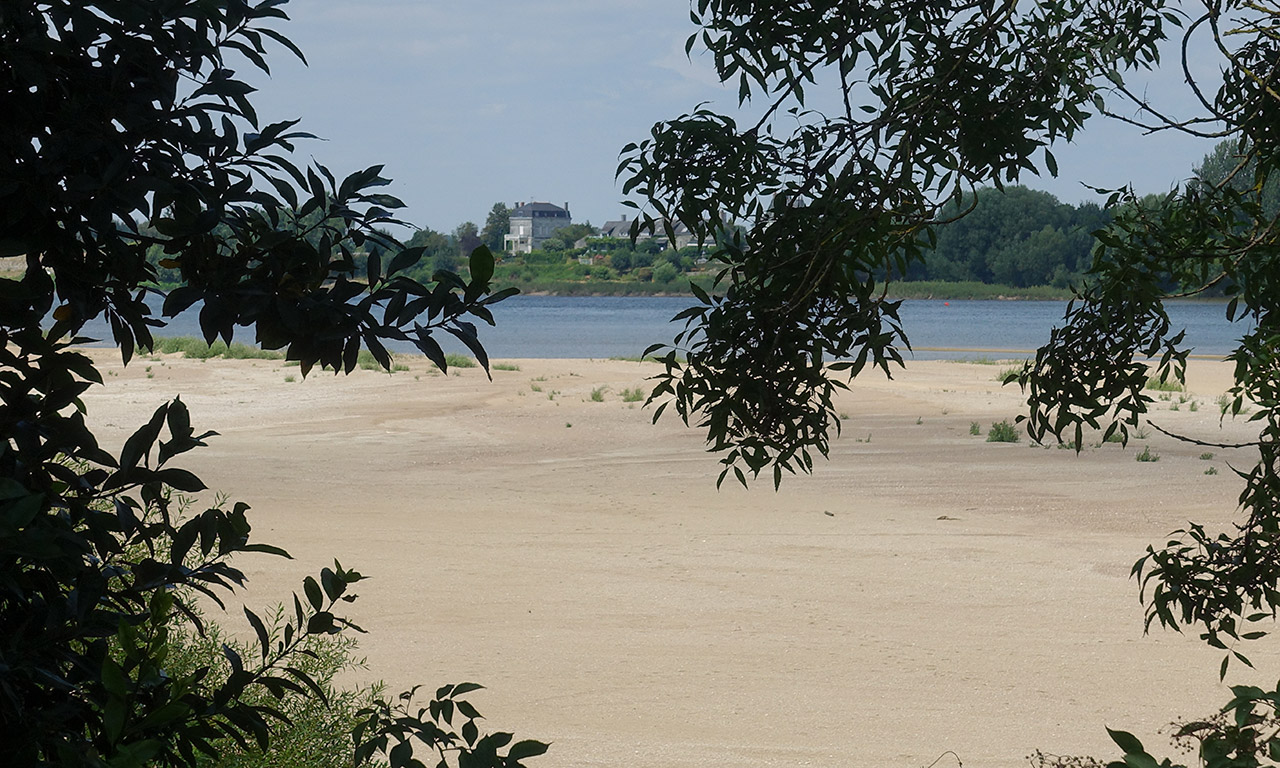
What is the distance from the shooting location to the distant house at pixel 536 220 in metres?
137

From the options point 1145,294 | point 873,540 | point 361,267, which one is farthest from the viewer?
point 873,540

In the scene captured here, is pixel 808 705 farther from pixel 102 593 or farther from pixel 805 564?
pixel 102 593

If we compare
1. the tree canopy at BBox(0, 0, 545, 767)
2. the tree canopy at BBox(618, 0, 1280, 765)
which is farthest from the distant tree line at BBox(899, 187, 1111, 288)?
the tree canopy at BBox(0, 0, 545, 767)

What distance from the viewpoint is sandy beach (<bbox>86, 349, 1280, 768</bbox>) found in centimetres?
558

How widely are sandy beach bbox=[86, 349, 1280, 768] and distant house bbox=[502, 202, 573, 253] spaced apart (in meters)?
121

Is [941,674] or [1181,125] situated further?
[941,674]

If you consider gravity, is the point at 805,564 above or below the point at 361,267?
below

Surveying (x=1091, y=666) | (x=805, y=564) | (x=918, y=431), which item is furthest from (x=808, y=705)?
(x=918, y=431)

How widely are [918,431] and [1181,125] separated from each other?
14413 millimetres

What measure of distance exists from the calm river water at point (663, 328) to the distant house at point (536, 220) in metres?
27.9

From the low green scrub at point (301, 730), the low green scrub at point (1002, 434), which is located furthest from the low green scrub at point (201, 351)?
the low green scrub at point (301, 730)

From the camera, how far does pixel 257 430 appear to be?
16453 mm

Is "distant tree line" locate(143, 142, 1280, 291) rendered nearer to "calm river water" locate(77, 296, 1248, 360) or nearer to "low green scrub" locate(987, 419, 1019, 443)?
"calm river water" locate(77, 296, 1248, 360)

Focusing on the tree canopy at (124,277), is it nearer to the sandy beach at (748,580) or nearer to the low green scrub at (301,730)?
the low green scrub at (301,730)
